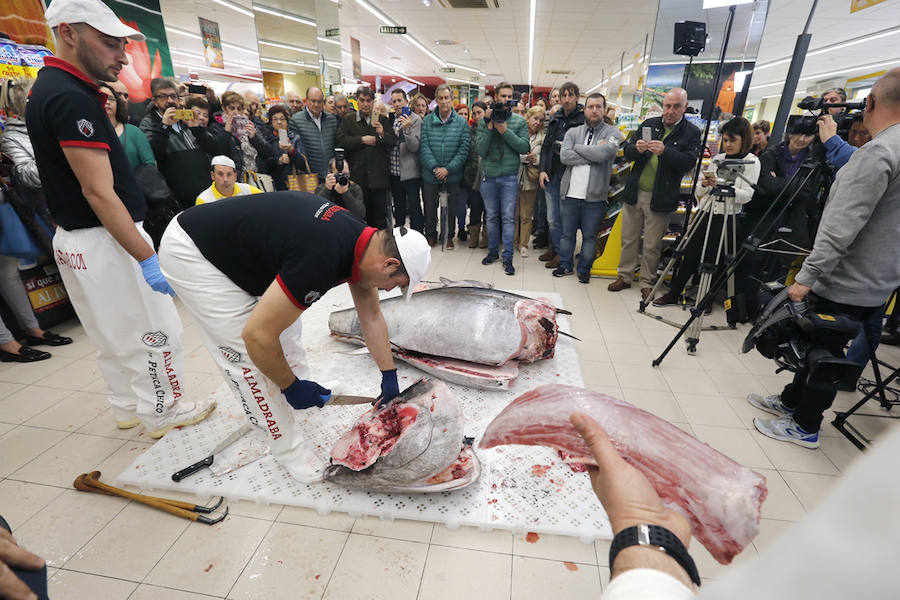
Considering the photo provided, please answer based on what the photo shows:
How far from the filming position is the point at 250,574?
1.66 metres

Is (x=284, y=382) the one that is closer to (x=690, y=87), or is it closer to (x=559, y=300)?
(x=559, y=300)

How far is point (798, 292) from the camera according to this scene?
2236 mm

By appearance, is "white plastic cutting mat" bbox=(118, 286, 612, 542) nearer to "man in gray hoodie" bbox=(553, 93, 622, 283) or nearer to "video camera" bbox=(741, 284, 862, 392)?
"video camera" bbox=(741, 284, 862, 392)

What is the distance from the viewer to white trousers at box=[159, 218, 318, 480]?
183 cm

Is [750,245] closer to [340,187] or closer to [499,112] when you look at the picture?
[499,112]

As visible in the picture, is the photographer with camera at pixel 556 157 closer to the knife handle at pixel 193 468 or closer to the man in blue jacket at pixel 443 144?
the man in blue jacket at pixel 443 144

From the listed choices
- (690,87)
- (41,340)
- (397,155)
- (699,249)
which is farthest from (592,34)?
(41,340)

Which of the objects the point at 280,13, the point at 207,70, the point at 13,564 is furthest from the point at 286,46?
the point at 207,70

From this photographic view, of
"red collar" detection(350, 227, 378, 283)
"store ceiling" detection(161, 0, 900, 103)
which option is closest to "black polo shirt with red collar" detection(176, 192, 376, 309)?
"red collar" detection(350, 227, 378, 283)

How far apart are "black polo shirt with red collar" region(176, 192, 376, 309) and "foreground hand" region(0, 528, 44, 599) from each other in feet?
3.07

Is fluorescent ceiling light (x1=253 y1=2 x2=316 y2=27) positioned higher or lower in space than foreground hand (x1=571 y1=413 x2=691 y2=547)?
higher

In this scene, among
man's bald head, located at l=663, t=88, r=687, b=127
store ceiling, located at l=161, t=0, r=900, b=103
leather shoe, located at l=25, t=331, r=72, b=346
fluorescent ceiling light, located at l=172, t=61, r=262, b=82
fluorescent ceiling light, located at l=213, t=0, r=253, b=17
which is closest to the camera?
leather shoe, located at l=25, t=331, r=72, b=346

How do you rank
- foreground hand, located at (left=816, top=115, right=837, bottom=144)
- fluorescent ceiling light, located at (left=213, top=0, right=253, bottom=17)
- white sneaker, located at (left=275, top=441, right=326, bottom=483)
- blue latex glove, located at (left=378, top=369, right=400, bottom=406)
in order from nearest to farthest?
white sneaker, located at (left=275, top=441, right=326, bottom=483), blue latex glove, located at (left=378, top=369, right=400, bottom=406), foreground hand, located at (left=816, top=115, right=837, bottom=144), fluorescent ceiling light, located at (left=213, top=0, right=253, bottom=17)

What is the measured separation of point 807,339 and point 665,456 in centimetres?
152
